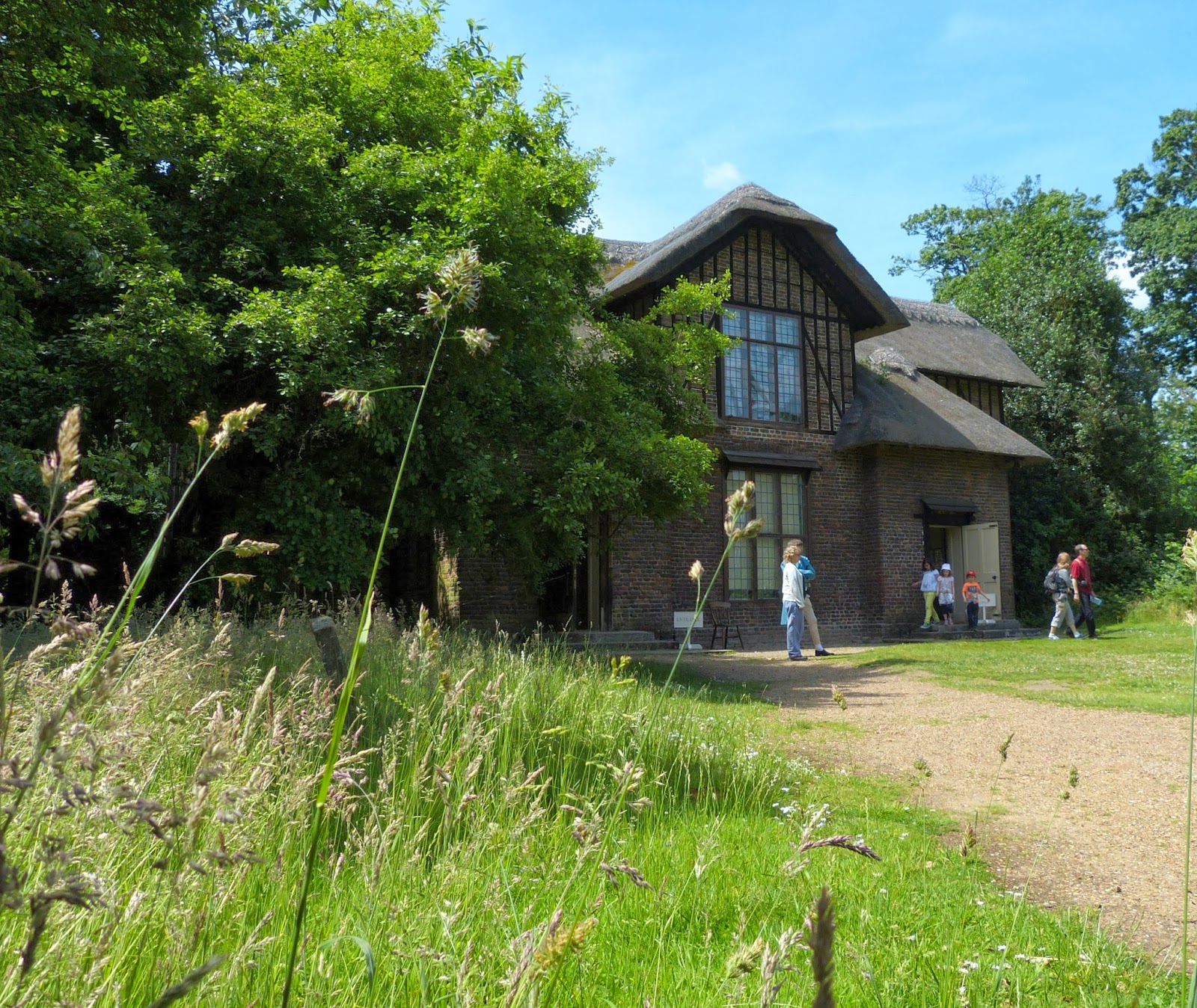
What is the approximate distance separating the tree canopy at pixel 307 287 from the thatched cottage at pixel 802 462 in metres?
3.77

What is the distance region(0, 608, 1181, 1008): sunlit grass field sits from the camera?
1693 millimetres

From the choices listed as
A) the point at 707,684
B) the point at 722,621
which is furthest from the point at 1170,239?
the point at 707,684

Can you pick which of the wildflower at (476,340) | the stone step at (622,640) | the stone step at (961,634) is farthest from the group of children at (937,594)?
the wildflower at (476,340)

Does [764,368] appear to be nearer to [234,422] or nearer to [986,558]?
[986,558]

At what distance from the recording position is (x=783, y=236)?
18.9 meters

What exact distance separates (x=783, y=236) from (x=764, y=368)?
274 cm

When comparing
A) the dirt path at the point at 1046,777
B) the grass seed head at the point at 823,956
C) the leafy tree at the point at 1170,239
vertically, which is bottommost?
the dirt path at the point at 1046,777

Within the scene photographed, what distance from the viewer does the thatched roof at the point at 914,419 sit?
18703 mm

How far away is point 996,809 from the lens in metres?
5.28

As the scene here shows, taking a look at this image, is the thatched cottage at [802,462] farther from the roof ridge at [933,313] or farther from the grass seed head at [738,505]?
the grass seed head at [738,505]

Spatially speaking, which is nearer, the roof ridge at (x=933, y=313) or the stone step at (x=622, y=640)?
the stone step at (x=622, y=640)

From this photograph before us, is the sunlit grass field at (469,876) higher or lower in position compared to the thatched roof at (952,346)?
lower

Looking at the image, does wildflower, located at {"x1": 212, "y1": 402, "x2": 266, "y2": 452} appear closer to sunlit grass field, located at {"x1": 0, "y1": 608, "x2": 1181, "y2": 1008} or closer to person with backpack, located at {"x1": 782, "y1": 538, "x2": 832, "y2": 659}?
sunlit grass field, located at {"x1": 0, "y1": 608, "x2": 1181, "y2": 1008}

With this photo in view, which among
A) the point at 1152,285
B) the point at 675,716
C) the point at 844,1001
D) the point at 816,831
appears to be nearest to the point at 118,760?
the point at 844,1001
